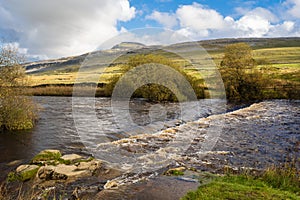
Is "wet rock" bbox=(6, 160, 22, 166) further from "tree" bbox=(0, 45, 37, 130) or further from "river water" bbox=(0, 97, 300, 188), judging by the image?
"tree" bbox=(0, 45, 37, 130)

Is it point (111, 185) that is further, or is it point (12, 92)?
point (12, 92)

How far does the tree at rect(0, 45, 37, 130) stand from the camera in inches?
846

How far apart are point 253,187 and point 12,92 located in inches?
813

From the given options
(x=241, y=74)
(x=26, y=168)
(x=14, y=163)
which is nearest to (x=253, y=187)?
(x=26, y=168)

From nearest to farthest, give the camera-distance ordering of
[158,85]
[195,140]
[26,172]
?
[26,172] → [195,140] → [158,85]

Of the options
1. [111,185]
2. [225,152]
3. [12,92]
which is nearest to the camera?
[111,185]

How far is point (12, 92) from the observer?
22.0m

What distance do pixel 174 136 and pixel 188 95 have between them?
88.8 ft

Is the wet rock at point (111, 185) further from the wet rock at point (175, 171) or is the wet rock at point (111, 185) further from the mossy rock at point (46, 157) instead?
the mossy rock at point (46, 157)

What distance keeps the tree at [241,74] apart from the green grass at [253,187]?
36.7 m

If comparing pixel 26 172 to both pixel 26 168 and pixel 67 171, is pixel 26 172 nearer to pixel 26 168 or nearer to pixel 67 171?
pixel 26 168

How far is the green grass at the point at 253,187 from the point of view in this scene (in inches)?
340

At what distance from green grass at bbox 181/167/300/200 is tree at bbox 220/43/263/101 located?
3668 centimetres

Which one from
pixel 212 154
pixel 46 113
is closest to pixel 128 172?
pixel 212 154
